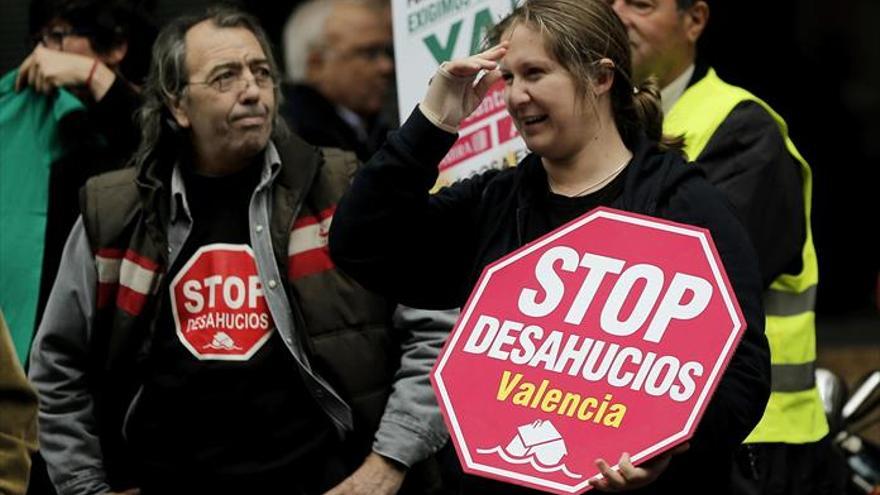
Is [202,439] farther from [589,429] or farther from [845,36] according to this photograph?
[845,36]

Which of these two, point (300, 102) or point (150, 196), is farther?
point (300, 102)

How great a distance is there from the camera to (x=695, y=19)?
16.9ft

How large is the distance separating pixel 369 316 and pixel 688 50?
106 centimetres

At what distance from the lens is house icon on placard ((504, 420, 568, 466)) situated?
361 cm

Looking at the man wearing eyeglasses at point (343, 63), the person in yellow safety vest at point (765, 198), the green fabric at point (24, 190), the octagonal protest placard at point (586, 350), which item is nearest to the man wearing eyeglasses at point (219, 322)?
the green fabric at point (24, 190)

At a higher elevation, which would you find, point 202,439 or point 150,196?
point 150,196

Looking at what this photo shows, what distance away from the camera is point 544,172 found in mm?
4012

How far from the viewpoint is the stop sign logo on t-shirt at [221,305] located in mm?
4793

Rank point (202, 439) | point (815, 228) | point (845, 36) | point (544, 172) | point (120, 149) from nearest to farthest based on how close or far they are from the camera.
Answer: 1. point (544, 172)
2. point (202, 439)
3. point (120, 149)
4. point (815, 228)
5. point (845, 36)

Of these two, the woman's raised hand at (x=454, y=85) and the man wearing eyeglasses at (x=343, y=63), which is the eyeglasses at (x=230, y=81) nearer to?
the woman's raised hand at (x=454, y=85)

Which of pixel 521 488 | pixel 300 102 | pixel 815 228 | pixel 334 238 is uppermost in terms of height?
pixel 334 238

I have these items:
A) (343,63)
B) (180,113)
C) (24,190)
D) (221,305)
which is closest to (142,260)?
(221,305)


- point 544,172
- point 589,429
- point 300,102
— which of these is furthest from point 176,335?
point 300,102

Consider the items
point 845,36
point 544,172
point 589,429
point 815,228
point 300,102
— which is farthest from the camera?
point 845,36
